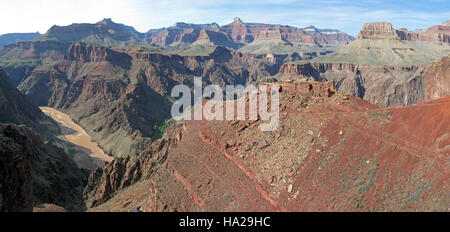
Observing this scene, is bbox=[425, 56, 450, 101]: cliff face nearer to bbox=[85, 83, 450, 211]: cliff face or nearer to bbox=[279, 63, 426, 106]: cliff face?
bbox=[85, 83, 450, 211]: cliff face

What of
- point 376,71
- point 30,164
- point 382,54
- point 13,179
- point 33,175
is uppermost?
point 382,54

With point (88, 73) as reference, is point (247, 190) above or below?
below

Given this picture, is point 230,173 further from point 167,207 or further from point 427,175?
point 427,175

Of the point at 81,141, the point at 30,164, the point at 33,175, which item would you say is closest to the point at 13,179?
the point at 33,175

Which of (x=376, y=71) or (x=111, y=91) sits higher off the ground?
(x=376, y=71)

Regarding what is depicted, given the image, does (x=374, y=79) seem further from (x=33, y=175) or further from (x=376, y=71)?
(x=33, y=175)
